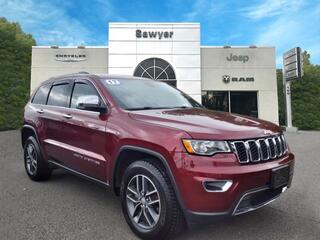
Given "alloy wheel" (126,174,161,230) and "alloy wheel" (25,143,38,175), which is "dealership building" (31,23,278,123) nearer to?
"alloy wheel" (25,143,38,175)

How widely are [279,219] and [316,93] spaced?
19.8 meters

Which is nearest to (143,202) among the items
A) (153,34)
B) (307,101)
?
(153,34)

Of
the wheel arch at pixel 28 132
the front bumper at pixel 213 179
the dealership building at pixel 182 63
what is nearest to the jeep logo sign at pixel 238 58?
the dealership building at pixel 182 63

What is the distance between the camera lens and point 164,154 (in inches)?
112

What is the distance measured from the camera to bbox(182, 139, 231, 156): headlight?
2.72 metres

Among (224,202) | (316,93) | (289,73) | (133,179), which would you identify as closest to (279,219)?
(224,202)

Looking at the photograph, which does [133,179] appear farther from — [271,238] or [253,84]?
[253,84]

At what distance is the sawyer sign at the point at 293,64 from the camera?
1736cm

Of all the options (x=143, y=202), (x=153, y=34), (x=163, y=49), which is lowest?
(x=143, y=202)

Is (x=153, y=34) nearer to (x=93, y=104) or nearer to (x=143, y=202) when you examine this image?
(x=93, y=104)

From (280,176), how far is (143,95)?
199 cm

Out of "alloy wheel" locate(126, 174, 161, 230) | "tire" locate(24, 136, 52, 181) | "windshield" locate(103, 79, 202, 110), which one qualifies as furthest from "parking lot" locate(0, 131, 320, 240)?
"windshield" locate(103, 79, 202, 110)

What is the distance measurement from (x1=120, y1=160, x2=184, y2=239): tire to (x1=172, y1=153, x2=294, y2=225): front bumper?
168mm

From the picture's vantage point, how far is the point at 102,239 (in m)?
3.15
